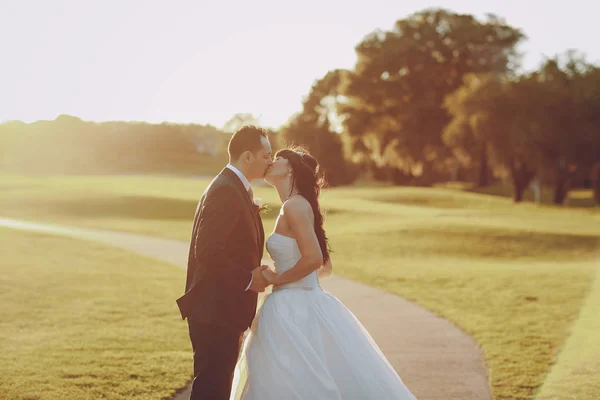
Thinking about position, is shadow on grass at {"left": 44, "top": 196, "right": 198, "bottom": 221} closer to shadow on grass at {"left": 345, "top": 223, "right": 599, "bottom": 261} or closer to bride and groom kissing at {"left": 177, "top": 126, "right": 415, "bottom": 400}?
shadow on grass at {"left": 345, "top": 223, "right": 599, "bottom": 261}

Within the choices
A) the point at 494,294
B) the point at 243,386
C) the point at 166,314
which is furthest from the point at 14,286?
the point at 243,386

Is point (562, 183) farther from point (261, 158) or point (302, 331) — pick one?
point (261, 158)

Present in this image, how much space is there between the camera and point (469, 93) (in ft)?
142

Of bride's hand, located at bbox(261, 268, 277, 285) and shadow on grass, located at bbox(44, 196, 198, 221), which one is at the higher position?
bride's hand, located at bbox(261, 268, 277, 285)

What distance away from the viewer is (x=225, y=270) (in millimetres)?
4738

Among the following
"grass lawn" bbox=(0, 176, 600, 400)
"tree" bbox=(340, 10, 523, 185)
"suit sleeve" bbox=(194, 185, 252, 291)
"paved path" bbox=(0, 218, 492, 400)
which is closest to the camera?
"suit sleeve" bbox=(194, 185, 252, 291)

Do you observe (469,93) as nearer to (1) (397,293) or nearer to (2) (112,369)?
(1) (397,293)

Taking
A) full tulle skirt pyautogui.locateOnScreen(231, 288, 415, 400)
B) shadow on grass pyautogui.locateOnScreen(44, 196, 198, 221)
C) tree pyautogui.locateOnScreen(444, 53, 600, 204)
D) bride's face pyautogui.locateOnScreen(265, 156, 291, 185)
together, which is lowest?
shadow on grass pyautogui.locateOnScreen(44, 196, 198, 221)

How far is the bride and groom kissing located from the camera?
4.75m

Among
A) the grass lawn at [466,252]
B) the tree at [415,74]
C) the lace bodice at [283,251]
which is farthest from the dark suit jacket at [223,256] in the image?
the tree at [415,74]

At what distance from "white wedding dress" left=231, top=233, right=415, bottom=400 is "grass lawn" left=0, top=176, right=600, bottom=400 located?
2.83m

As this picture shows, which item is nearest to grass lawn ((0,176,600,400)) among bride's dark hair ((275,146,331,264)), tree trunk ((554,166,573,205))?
tree trunk ((554,166,573,205))

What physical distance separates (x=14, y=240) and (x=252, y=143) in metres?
20.1

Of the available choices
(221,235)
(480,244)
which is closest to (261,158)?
(221,235)
